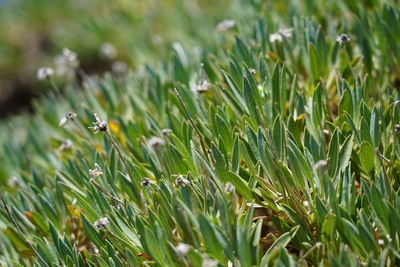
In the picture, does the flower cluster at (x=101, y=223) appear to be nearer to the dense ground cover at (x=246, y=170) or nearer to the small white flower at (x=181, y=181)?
the dense ground cover at (x=246, y=170)

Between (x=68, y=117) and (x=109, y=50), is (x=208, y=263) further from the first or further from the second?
(x=109, y=50)

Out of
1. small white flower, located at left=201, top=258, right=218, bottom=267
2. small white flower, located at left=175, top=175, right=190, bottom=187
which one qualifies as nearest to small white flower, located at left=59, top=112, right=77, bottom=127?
small white flower, located at left=175, top=175, right=190, bottom=187

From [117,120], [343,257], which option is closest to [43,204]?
[117,120]

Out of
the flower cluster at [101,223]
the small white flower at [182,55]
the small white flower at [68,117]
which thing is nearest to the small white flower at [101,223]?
the flower cluster at [101,223]

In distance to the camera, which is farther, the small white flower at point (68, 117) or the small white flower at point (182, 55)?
the small white flower at point (182, 55)

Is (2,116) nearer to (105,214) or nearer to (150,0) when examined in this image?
(150,0)

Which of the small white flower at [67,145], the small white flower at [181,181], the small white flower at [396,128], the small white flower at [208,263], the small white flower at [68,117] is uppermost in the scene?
the small white flower at [68,117]

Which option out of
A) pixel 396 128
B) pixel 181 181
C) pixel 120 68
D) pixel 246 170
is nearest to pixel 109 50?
pixel 120 68

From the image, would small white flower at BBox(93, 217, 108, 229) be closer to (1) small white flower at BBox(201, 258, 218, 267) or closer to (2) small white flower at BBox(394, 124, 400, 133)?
(1) small white flower at BBox(201, 258, 218, 267)
